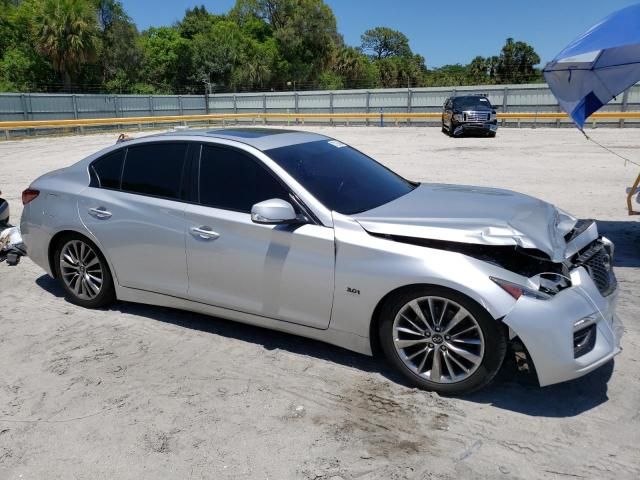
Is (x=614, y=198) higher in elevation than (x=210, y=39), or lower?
lower

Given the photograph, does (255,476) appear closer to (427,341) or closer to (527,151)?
(427,341)

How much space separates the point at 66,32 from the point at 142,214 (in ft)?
159

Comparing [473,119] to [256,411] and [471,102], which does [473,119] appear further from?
[256,411]

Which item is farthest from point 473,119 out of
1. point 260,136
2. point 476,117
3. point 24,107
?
point 24,107

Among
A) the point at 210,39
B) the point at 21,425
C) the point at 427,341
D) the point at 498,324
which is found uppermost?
the point at 210,39

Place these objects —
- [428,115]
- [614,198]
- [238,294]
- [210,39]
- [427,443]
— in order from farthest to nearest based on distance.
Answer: [210,39]
[428,115]
[614,198]
[238,294]
[427,443]

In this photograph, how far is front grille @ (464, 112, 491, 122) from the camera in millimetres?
24125

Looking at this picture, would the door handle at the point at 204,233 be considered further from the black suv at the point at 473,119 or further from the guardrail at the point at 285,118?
the guardrail at the point at 285,118

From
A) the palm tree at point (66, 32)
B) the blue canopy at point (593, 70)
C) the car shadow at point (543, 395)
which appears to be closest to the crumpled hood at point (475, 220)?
the car shadow at point (543, 395)

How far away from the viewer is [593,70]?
6.97m

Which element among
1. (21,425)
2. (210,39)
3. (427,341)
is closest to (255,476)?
(427,341)

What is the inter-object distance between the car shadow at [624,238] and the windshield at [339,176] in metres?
3.05

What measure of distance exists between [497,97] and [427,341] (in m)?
33.3

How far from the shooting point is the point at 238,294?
417 centimetres
